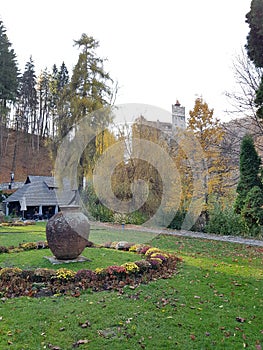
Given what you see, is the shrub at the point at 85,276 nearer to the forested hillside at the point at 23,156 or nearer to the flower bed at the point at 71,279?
the flower bed at the point at 71,279

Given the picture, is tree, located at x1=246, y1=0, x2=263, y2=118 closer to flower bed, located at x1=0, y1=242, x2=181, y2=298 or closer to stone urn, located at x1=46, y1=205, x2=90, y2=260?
flower bed, located at x1=0, y1=242, x2=181, y2=298

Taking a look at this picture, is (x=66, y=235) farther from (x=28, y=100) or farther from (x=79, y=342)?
(x=28, y=100)

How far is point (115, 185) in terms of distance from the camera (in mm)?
18172

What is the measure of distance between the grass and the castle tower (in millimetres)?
12662

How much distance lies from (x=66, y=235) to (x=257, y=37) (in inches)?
271

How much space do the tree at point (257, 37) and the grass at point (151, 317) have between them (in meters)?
4.21

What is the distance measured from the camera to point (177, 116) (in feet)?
64.3

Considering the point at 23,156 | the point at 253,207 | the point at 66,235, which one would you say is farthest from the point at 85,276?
the point at 23,156

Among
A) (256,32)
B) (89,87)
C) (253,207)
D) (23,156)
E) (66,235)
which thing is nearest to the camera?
(256,32)

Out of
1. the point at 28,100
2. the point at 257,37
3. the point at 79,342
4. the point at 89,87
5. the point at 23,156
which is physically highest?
the point at 28,100

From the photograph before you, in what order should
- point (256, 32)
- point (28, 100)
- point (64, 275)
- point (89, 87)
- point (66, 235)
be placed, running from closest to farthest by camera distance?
point (64, 275), point (256, 32), point (66, 235), point (89, 87), point (28, 100)

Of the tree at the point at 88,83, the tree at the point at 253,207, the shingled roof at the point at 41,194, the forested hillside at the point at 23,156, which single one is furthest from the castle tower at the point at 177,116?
the forested hillside at the point at 23,156

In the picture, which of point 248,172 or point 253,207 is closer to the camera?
point 253,207

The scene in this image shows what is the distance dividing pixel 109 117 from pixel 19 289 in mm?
16893
